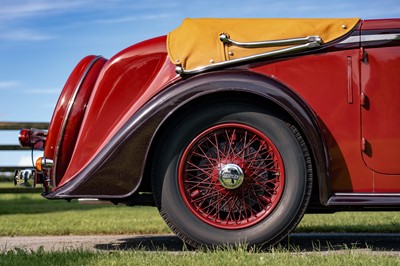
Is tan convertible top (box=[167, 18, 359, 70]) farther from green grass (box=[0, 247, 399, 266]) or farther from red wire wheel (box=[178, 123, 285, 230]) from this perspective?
green grass (box=[0, 247, 399, 266])

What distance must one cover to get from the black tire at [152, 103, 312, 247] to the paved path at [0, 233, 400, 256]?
389mm

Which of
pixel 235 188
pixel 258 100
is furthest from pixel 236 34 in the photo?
pixel 235 188

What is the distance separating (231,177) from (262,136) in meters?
0.35

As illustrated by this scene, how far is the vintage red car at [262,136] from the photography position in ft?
14.5

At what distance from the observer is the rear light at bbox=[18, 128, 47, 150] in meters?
5.23

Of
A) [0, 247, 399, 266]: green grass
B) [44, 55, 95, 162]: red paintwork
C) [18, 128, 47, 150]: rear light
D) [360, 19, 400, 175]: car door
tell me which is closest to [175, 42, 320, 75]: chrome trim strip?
[360, 19, 400, 175]: car door

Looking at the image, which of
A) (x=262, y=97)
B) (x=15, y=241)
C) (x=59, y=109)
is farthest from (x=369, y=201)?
(x=15, y=241)

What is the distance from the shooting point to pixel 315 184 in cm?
462

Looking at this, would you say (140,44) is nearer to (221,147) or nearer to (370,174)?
(221,147)

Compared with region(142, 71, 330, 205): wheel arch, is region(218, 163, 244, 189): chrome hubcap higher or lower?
lower

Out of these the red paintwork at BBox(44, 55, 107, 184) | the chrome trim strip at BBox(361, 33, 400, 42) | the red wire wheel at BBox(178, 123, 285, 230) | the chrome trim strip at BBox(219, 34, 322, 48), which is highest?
the chrome trim strip at BBox(219, 34, 322, 48)

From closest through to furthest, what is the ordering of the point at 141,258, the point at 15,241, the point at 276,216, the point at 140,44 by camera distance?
the point at 141,258
the point at 276,216
the point at 140,44
the point at 15,241

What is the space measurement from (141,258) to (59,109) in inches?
57.7

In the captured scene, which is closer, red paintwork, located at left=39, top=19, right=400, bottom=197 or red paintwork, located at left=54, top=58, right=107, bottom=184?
red paintwork, located at left=39, top=19, right=400, bottom=197
